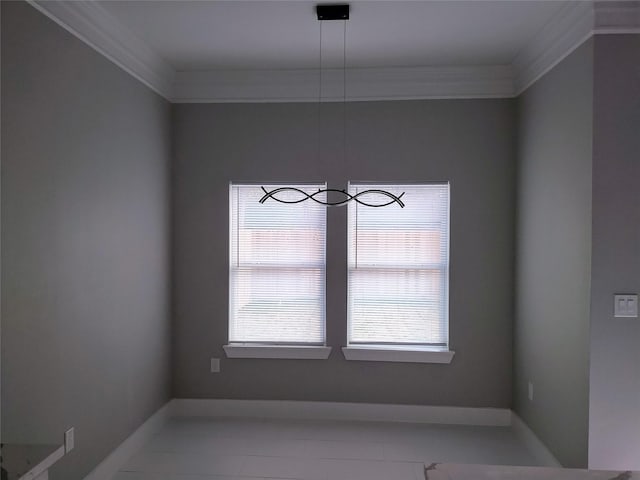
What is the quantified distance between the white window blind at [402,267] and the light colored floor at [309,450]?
0.74 metres

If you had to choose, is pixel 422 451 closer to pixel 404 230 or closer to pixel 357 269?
pixel 357 269

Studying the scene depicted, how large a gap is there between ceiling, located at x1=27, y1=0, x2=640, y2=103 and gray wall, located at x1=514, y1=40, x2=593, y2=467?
240mm

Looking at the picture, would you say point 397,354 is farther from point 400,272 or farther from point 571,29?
point 571,29

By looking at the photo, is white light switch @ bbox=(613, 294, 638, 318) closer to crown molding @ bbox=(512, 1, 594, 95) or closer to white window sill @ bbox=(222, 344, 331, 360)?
crown molding @ bbox=(512, 1, 594, 95)

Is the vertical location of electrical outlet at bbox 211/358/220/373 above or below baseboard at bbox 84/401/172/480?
above

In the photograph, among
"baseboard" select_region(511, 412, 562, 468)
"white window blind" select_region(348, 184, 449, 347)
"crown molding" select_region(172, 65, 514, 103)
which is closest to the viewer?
"baseboard" select_region(511, 412, 562, 468)

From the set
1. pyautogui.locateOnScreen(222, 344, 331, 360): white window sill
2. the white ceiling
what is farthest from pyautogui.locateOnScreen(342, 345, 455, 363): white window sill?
the white ceiling

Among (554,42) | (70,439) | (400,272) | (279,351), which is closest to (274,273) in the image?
(279,351)

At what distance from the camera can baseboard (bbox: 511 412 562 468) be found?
288cm

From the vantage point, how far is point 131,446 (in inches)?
122

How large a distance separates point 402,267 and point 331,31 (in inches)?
75.4

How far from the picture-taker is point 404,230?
3723mm

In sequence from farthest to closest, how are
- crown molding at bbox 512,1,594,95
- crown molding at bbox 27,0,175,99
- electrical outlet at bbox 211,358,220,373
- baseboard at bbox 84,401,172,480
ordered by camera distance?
electrical outlet at bbox 211,358,220,373 → baseboard at bbox 84,401,172,480 → crown molding at bbox 512,1,594,95 → crown molding at bbox 27,0,175,99

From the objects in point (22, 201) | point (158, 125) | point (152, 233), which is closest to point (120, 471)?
point (152, 233)
